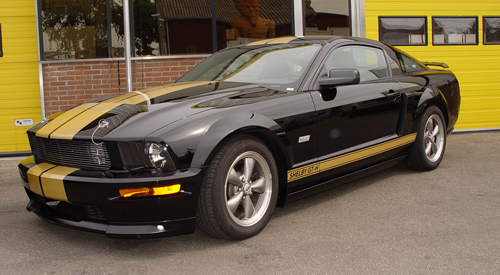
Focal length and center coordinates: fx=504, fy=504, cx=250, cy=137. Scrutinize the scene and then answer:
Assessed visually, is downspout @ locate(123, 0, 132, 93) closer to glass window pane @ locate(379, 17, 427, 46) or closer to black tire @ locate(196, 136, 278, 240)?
glass window pane @ locate(379, 17, 427, 46)

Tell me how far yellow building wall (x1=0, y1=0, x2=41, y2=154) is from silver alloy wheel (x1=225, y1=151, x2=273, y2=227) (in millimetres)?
5224

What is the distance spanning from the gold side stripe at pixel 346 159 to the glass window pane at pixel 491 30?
4758 mm

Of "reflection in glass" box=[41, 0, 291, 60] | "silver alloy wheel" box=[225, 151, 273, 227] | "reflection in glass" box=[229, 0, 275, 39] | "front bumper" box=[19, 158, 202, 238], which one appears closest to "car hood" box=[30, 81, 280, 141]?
"front bumper" box=[19, 158, 202, 238]

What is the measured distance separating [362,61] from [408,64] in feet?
3.10

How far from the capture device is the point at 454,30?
28.5ft

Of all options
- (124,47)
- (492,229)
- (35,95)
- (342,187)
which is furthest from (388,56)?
(35,95)

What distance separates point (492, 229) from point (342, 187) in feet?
5.14

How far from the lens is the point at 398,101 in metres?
4.77

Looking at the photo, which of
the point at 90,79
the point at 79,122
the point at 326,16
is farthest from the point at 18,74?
the point at 326,16

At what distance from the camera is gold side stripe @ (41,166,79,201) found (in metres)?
3.19

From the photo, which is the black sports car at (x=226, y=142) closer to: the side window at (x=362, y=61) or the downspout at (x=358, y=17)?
the side window at (x=362, y=61)

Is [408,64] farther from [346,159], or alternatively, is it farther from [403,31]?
[403,31]

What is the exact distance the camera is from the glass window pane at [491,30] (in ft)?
28.7

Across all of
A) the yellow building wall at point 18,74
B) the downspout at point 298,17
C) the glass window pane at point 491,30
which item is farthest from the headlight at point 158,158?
the glass window pane at point 491,30
